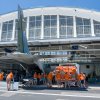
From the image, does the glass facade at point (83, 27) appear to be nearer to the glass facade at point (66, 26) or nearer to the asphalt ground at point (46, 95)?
the glass facade at point (66, 26)

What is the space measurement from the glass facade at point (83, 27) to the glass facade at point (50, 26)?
4970 mm

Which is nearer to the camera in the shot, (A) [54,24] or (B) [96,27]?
(B) [96,27]

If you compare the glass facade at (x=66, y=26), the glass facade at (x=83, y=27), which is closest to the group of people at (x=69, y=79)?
the glass facade at (x=83, y=27)

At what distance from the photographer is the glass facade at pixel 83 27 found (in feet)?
168

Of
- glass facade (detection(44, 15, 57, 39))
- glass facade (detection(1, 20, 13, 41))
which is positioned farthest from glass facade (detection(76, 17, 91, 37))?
glass facade (detection(1, 20, 13, 41))

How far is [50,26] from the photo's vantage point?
53.6 meters

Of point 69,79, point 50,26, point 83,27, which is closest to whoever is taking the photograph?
point 69,79

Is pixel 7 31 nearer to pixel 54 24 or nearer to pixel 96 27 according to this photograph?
pixel 54 24

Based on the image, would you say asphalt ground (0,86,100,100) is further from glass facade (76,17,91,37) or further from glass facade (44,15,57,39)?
glass facade (44,15,57,39)

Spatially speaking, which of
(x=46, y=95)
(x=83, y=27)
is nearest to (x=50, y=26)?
(x=83, y=27)

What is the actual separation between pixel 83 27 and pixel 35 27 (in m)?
10.6

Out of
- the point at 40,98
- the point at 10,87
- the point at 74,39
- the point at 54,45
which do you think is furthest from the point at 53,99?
the point at 54,45

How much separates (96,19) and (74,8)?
5968 millimetres

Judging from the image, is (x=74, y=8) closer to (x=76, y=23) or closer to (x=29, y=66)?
(x=76, y=23)
